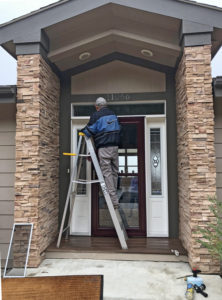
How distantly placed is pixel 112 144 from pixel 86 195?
3.55 feet

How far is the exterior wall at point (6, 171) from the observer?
3.51 metres

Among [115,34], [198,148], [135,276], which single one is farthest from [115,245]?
[115,34]

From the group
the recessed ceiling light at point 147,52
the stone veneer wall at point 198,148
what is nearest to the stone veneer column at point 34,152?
the recessed ceiling light at point 147,52

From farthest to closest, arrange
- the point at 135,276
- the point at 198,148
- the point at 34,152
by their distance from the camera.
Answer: the point at 34,152
the point at 198,148
the point at 135,276

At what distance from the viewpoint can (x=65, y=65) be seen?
378 centimetres

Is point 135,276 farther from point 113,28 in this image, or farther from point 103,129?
point 113,28

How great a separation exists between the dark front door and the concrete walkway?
0.84 m

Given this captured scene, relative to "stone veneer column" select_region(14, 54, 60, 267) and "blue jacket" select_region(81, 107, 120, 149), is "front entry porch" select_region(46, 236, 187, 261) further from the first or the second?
"blue jacket" select_region(81, 107, 120, 149)

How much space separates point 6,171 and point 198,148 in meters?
2.83

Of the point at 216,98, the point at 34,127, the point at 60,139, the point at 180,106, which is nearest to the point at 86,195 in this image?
the point at 60,139

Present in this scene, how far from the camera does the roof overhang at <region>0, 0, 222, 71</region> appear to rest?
294 centimetres

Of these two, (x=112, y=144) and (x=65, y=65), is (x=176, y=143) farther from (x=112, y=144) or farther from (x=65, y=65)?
(x=65, y=65)

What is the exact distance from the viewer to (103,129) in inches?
133

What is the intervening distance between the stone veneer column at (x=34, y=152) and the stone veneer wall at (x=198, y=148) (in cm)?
191
